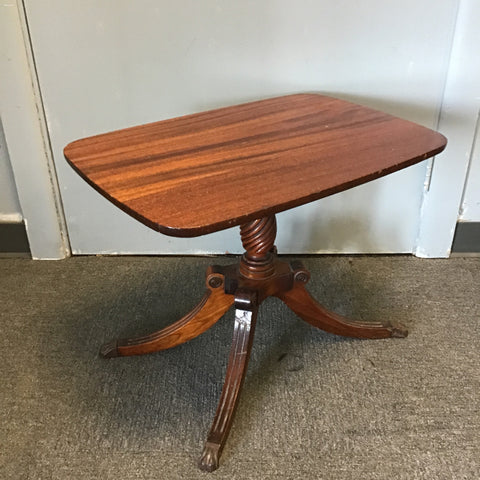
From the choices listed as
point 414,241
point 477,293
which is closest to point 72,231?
point 414,241

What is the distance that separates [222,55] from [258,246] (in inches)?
22.1

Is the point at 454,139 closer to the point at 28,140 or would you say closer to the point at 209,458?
the point at 209,458

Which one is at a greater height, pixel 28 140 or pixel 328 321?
pixel 28 140

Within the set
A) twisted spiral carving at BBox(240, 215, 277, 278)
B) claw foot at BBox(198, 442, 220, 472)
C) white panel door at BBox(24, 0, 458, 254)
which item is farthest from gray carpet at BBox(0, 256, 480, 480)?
white panel door at BBox(24, 0, 458, 254)

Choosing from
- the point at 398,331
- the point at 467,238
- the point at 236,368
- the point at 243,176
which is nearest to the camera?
the point at 243,176

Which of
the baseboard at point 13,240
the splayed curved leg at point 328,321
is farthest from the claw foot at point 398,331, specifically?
the baseboard at point 13,240

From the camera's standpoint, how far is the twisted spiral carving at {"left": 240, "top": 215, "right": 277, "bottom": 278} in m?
1.13

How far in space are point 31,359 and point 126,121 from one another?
0.67 m

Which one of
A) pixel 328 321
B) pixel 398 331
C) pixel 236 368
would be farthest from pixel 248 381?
pixel 398 331

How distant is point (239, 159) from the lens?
95cm

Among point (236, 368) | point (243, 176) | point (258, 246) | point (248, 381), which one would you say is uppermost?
point (243, 176)

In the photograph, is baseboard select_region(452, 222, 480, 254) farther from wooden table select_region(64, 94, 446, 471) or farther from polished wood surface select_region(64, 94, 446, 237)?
polished wood surface select_region(64, 94, 446, 237)

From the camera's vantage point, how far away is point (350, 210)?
1631 mm

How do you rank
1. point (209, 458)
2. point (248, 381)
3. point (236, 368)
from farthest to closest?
point (248, 381)
point (236, 368)
point (209, 458)
